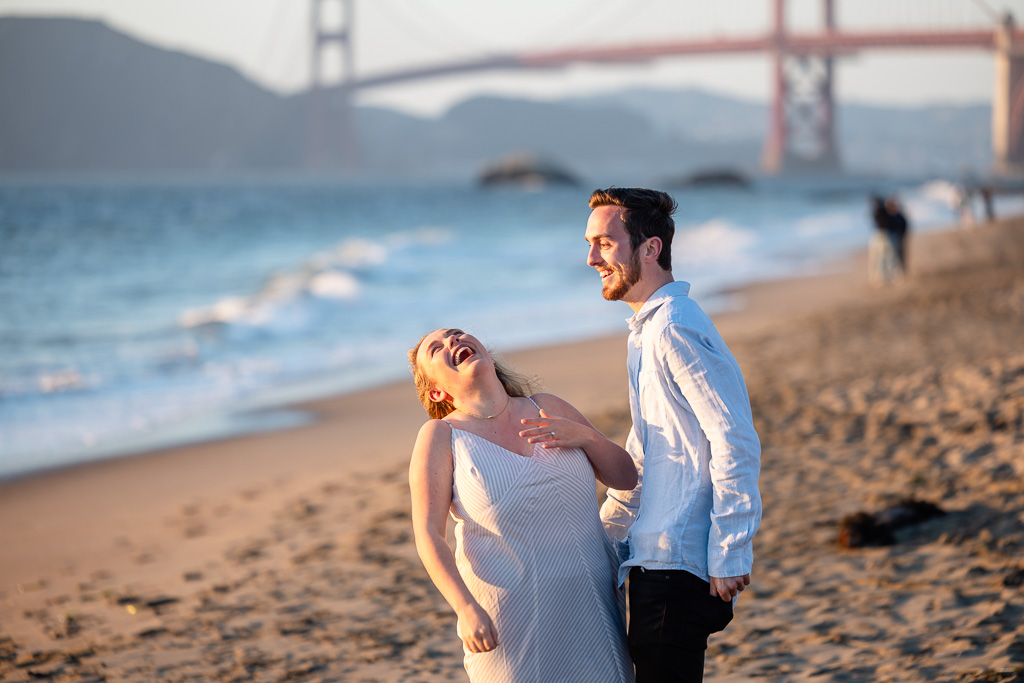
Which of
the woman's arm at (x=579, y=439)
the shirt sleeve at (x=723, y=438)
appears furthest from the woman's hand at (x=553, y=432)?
the shirt sleeve at (x=723, y=438)

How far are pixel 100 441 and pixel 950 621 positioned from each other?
508 cm

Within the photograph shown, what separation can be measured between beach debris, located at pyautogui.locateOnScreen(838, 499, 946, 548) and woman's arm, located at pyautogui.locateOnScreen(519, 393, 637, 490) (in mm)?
1963

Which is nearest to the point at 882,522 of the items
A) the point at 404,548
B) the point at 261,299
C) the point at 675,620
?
the point at 404,548

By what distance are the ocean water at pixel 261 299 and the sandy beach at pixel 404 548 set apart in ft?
3.16

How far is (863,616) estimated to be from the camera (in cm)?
295

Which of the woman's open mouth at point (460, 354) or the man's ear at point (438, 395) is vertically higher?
the woman's open mouth at point (460, 354)

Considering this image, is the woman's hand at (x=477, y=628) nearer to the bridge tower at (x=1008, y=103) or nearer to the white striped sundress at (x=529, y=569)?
the white striped sundress at (x=529, y=569)

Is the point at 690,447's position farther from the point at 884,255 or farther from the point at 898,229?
the point at 884,255

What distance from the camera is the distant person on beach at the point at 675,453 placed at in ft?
5.30

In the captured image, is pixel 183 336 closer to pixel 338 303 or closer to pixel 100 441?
pixel 338 303

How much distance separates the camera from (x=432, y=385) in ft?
6.10

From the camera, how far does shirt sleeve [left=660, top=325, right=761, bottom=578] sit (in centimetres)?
160

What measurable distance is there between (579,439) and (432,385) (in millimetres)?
305

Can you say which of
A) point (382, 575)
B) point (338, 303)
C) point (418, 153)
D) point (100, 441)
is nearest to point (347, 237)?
point (338, 303)
